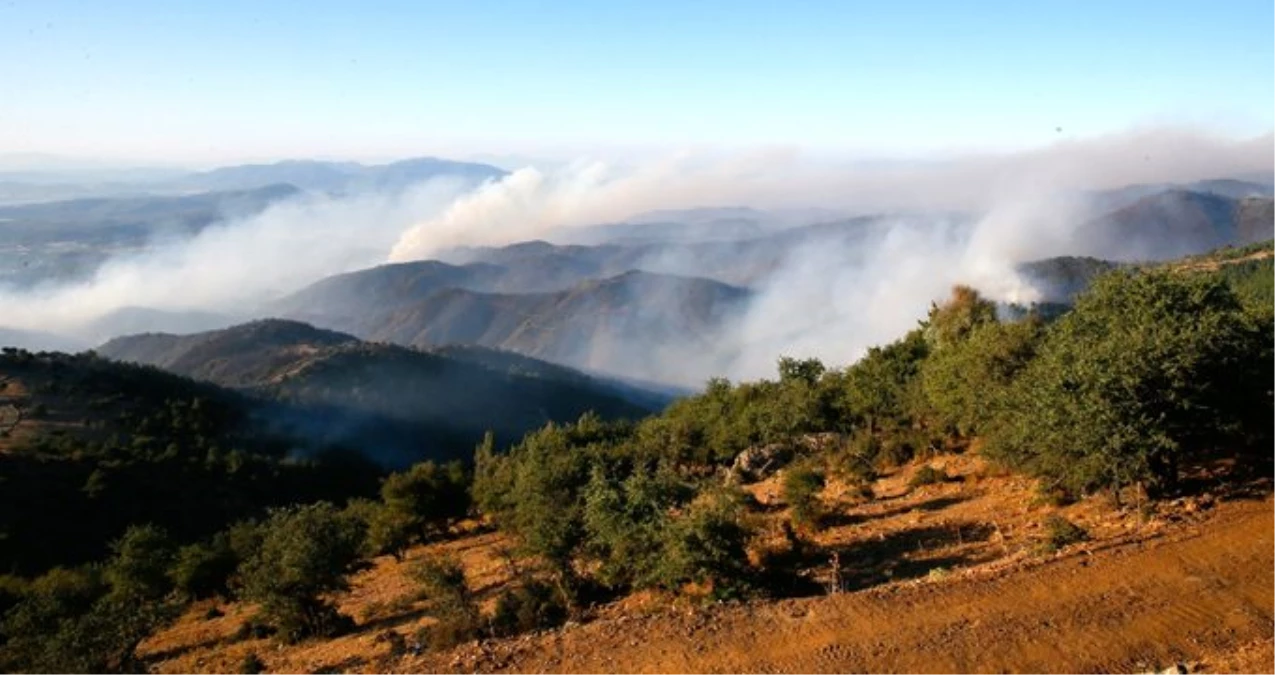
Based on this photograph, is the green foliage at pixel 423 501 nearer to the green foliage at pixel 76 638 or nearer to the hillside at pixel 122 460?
the green foliage at pixel 76 638

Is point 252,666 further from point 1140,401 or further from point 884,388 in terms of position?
point 884,388

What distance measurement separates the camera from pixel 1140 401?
22453 mm

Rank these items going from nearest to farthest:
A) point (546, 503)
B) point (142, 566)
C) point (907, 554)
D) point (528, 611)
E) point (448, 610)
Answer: point (448, 610), point (528, 611), point (907, 554), point (546, 503), point (142, 566)

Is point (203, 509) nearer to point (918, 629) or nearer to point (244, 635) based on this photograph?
point (244, 635)

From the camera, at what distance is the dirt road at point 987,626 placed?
15.4m

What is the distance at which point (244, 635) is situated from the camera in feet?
97.2

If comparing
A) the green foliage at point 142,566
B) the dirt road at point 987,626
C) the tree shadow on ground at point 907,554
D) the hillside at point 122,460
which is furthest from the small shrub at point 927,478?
the hillside at point 122,460

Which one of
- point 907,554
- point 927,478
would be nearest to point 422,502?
point 927,478

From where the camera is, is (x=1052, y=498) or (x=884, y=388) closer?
(x=1052, y=498)

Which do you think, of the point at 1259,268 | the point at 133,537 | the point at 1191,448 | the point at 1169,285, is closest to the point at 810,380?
the point at 1169,285

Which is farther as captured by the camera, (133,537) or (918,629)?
(133,537)

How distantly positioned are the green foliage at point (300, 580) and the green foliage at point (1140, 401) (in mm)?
24858

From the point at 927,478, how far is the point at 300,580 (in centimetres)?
2570

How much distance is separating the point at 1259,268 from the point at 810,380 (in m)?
169
